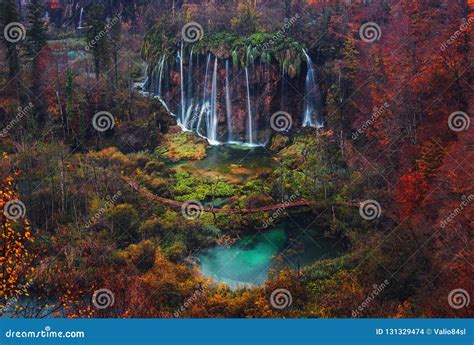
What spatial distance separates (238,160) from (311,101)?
5690mm

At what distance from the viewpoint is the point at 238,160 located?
2472 centimetres

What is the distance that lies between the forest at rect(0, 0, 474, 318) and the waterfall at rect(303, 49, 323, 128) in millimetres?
78

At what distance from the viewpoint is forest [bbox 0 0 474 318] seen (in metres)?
13.7

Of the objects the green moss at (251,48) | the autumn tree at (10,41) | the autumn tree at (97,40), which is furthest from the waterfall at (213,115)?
the autumn tree at (10,41)

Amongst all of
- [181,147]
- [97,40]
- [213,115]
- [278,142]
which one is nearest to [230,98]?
[213,115]

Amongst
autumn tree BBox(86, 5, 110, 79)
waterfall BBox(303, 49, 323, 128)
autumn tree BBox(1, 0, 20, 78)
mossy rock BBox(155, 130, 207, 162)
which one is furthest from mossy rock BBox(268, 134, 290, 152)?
autumn tree BBox(1, 0, 20, 78)

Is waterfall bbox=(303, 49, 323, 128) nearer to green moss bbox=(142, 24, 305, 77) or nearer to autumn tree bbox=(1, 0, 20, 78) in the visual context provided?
green moss bbox=(142, 24, 305, 77)

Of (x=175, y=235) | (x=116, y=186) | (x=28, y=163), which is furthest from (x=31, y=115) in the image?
(x=175, y=235)

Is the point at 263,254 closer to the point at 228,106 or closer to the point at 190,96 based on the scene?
the point at 228,106

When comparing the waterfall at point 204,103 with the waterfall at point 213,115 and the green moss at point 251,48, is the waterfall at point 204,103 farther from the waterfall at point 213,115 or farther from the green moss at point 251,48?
the green moss at point 251,48

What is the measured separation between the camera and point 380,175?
19531mm

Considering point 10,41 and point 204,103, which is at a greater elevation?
point 10,41

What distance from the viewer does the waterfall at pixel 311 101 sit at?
87.7 feet

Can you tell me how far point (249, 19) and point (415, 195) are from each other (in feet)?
55.5
